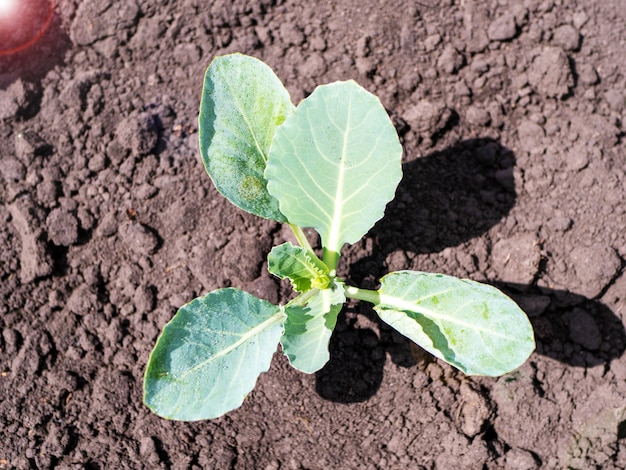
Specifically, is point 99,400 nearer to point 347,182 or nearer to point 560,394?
point 347,182

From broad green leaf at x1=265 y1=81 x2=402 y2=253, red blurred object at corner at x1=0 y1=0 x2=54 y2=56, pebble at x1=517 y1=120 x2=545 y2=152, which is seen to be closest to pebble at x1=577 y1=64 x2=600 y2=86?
pebble at x1=517 y1=120 x2=545 y2=152

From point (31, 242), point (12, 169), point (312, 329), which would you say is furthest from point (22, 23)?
point (312, 329)

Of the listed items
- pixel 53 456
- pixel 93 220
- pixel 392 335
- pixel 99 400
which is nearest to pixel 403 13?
pixel 392 335

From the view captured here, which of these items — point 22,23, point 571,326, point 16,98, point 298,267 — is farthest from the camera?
point 22,23

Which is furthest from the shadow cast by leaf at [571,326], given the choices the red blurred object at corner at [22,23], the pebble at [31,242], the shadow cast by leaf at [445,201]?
the red blurred object at corner at [22,23]

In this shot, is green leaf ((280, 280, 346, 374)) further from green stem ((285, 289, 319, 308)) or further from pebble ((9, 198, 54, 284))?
pebble ((9, 198, 54, 284))

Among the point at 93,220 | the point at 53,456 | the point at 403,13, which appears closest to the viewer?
the point at 53,456

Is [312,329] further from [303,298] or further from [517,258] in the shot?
[517,258]
